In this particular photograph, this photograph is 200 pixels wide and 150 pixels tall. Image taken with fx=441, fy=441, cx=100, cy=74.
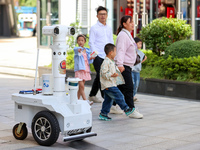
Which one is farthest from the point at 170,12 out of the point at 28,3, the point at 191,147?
the point at 28,3

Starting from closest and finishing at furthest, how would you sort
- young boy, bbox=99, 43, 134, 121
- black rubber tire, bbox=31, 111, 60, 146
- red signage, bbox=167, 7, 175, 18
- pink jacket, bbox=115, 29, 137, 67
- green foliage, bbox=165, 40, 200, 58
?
black rubber tire, bbox=31, 111, 60, 146
young boy, bbox=99, 43, 134, 121
pink jacket, bbox=115, 29, 137, 67
green foliage, bbox=165, 40, 200, 58
red signage, bbox=167, 7, 175, 18

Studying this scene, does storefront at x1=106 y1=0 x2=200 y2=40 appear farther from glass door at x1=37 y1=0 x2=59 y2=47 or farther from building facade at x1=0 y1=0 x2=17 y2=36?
building facade at x1=0 y1=0 x2=17 y2=36

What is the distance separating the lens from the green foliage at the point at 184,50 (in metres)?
10.5

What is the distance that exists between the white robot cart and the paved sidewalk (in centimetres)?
16

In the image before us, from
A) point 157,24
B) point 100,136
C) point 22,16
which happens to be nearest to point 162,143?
point 100,136

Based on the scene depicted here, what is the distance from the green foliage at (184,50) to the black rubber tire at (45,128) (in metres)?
5.59

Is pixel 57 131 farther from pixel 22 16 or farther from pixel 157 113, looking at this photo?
pixel 22 16

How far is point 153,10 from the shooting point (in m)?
16.9

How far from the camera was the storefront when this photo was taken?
1526 cm

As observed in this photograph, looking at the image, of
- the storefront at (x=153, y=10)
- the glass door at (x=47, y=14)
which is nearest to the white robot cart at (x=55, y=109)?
the storefront at (x=153, y=10)

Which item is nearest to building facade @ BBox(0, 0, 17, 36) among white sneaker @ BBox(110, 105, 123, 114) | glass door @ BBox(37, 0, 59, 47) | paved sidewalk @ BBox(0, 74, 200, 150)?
glass door @ BBox(37, 0, 59, 47)

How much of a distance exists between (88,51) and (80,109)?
311cm

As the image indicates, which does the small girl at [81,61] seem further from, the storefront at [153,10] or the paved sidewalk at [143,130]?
the storefront at [153,10]

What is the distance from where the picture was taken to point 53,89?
5.96 metres
